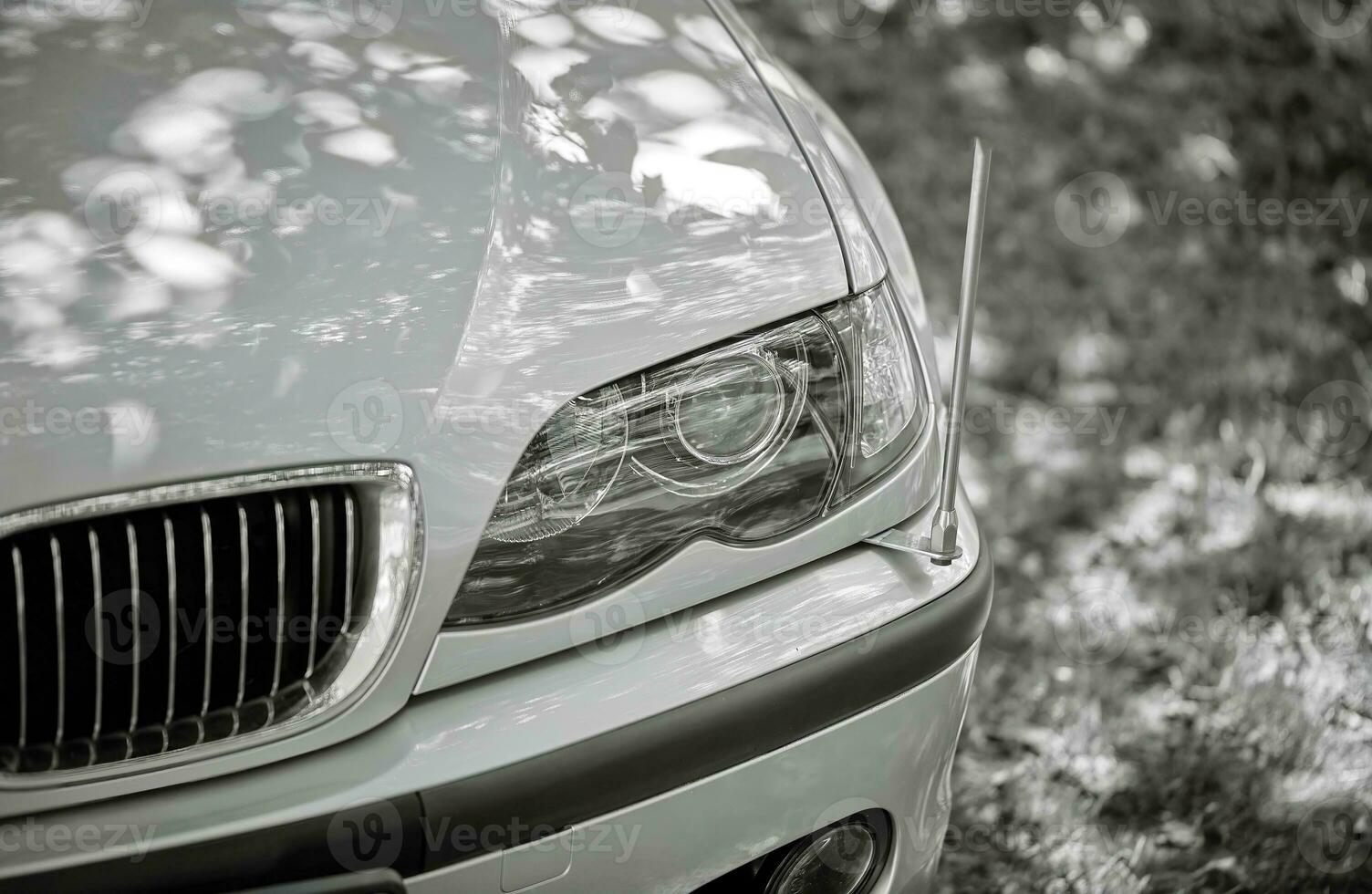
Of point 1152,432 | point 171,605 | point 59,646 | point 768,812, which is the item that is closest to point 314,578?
point 171,605

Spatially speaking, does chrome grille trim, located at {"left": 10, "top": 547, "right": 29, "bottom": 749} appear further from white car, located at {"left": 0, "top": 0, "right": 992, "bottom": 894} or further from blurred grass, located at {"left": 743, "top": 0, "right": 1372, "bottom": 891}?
blurred grass, located at {"left": 743, "top": 0, "right": 1372, "bottom": 891}

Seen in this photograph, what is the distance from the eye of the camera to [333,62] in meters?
1.59

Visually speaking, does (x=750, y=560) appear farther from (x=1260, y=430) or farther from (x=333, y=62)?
(x=1260, y=430)

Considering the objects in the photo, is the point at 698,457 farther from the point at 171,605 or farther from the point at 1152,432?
the point at 1152,432

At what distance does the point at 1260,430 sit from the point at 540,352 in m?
2.52

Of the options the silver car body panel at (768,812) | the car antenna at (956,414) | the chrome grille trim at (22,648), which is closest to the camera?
the chrome grille trim at (22,648)

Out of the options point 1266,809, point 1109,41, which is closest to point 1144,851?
point 1266,809

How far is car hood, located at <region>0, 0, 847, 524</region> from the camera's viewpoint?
124 centimetres

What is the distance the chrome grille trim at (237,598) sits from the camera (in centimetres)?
121

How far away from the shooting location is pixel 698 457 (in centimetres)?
146

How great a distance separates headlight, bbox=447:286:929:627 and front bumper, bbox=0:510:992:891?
0.30ft

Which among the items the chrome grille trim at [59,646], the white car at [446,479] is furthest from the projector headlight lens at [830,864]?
the chrome grille trim at [59,646]

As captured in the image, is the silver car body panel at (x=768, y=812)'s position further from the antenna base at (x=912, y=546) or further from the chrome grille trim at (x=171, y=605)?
the chrome grille trim at (x=171, y=605)

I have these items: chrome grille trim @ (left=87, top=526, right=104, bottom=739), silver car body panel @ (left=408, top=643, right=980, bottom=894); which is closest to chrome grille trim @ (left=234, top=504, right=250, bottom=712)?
chrome grille trim @ (left=87, top=526, right=104, bottom=739)
